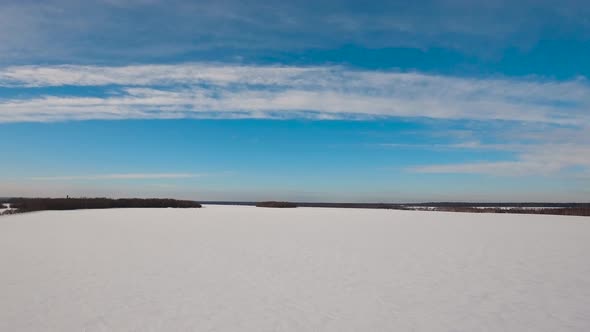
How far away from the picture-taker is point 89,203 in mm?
42312

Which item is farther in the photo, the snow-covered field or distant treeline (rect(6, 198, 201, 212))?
distant treeline (rect(6, 198, 201, 212))

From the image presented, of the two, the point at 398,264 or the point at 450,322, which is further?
the point at 398,264

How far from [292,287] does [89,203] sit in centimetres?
4094

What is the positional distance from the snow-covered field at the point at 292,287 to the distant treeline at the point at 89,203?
2739 centimetres

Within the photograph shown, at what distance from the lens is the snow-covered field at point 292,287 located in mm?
5211

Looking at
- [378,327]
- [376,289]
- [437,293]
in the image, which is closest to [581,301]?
[437,293]

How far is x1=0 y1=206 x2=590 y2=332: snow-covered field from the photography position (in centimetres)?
521

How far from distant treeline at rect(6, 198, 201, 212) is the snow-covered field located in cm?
2739

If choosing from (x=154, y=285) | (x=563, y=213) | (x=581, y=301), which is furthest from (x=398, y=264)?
(x=563, y=213)

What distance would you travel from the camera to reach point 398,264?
9.19m

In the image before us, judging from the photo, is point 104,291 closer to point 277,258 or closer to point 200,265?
point 200,265

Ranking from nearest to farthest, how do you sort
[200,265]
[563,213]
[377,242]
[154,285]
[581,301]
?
[581,301] → [154,285] → [200,265] → [377,242] → [563,213]

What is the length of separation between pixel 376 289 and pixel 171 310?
127 inches

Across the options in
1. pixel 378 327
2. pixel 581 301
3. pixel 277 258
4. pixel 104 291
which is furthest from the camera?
pixel 277 258
